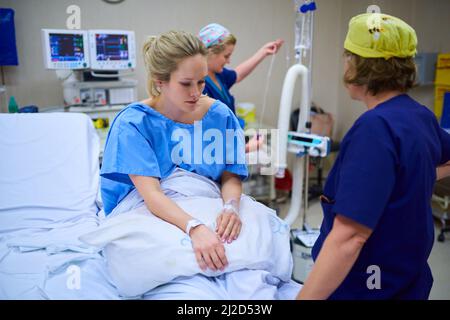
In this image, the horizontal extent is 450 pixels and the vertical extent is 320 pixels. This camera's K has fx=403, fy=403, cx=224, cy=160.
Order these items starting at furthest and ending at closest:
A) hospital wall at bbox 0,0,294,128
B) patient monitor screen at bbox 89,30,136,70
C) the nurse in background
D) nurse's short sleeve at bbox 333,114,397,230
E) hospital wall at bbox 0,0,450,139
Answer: hospital wall at bbox 0,0,294,128
hospital wall at bbox 0,0,450,139
patient monitor screen at bbox 89,30,136,70
the nurse in background
nurse's short sleeve at bbox 333,114,397,230

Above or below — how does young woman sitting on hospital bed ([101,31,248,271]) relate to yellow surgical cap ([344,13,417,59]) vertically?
below

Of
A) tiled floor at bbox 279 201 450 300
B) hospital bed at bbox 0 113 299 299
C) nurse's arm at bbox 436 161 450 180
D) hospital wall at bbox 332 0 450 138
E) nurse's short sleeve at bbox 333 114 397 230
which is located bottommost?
tiled floor at bbox 279 201 450 300

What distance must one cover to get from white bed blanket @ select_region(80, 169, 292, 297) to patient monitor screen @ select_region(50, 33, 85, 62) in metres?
1.69

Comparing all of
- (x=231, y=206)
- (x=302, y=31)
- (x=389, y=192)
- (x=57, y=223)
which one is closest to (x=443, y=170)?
(x=389, y=192)

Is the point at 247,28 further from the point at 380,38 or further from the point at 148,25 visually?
the point at 380,38

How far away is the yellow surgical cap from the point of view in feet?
2.75

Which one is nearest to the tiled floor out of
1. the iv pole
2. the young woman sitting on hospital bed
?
the iv pole

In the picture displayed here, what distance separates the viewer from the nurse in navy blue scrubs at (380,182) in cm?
79

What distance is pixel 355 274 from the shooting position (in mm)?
931

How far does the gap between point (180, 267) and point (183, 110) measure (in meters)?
0.52

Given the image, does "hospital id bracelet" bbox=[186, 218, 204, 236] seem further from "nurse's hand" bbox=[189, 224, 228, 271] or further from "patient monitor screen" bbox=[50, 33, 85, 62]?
"patient monitor screen" bbox=[50, 33, 85, 62]

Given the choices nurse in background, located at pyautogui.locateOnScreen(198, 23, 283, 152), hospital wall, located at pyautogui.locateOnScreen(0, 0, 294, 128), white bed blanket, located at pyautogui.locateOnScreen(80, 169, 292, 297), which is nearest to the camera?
white bed blanket, located at pyautogui.locateOnScreen(80, 169, 292, 297)

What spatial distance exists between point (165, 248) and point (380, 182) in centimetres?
56

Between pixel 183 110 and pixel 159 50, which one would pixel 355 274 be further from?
pixel 159 50
